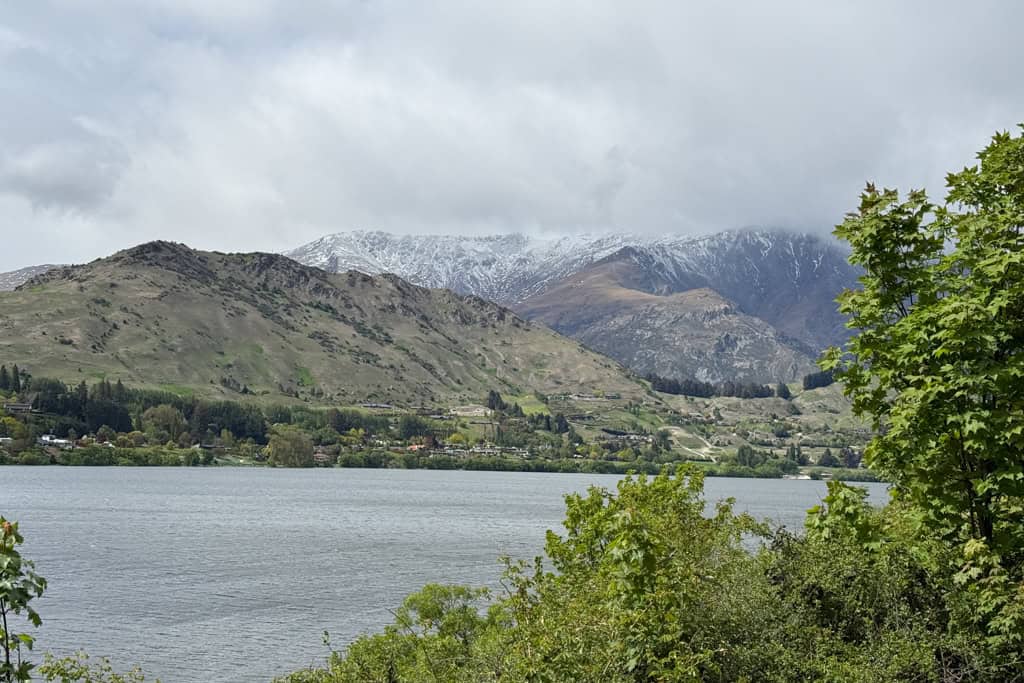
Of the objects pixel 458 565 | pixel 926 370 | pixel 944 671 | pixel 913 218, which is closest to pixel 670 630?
pixel 944 671

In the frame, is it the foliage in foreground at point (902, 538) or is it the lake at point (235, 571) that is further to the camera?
the lake at point (235, 571)

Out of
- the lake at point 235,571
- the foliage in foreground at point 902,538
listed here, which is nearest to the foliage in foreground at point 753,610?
the foliage in foreground at point 902,538

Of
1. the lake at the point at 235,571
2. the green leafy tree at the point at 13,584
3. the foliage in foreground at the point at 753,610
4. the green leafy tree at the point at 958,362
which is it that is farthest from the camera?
the lake at the point at 235,571

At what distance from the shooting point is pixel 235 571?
118062 millimetres

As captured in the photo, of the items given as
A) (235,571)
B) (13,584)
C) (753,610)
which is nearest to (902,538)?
(753,610)

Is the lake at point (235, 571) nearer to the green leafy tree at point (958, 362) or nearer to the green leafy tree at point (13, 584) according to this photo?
the green leafy tree at point (13, 584)

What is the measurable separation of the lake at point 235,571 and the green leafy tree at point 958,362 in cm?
5579

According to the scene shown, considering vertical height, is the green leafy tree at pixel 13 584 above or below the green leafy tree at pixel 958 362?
below

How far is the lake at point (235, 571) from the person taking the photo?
78688 millimetres

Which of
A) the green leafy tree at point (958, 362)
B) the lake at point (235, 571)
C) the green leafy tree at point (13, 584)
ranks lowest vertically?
the lake at point (235, 571)

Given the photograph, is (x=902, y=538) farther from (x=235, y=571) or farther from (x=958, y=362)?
(x=235, y=571)

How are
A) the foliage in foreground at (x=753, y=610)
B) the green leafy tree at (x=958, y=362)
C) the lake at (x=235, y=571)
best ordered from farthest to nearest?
the lake at (x=235, y=571), the foliage in foreground at (x=753, y=610), the green leafy tree at (x=958, y=362)

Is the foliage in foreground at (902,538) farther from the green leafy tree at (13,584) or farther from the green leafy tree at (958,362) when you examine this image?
the green leafy tree at (13,584)

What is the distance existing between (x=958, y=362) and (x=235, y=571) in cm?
10770
